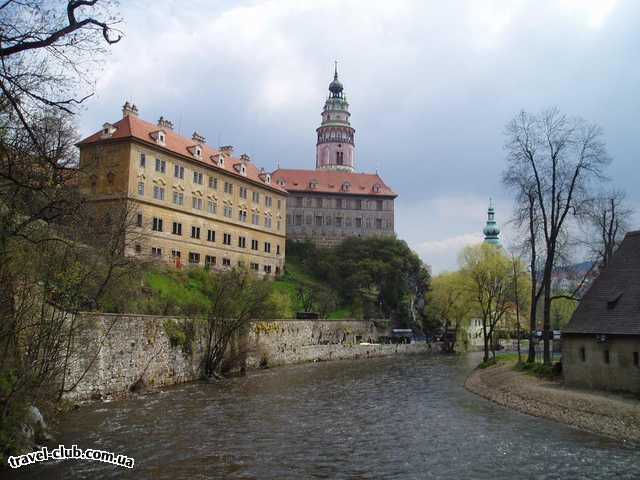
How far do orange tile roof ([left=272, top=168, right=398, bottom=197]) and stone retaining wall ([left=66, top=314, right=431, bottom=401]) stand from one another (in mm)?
44825

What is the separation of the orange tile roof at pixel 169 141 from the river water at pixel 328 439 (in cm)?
2808

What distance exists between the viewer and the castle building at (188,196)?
47.8m

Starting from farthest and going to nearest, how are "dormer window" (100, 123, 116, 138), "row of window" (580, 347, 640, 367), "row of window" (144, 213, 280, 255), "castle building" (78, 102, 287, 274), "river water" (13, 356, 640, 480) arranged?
"row of window" (144, 213, 280, 255)
"dormer window" (100, 123, 116, 138)
"castle building" (78, 102, 287, 274)
"row of window" (580, 347, 640, 367)
"river water" (13, 356, 640, 480)

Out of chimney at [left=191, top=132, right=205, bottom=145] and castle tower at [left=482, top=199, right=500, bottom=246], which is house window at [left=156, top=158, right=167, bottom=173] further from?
castle tower at [left=482, top=199, right=500, bottom=246]

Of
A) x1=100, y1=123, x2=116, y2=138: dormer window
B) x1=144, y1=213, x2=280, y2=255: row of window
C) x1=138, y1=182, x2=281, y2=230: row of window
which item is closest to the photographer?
x1=100, y1=123, x2=116, y2=138: dormer window

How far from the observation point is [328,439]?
689 inches

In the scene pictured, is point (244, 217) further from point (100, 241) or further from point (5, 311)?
point (5, 311)

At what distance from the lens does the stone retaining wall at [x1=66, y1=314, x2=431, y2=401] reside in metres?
23.0

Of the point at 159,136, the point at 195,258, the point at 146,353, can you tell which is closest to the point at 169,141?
the point at 159,136

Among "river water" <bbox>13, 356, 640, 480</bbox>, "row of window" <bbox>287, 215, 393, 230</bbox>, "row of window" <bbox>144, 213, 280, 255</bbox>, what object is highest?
"row of window" <bbox>287, 215, 393, 230</bbox>

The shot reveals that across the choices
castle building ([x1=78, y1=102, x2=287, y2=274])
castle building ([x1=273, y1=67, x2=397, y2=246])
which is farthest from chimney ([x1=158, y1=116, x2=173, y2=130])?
castle building ([x1=273, y1=67, x2=397, y2=246])

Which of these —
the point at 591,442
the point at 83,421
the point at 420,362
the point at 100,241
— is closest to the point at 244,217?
the point at 420,362

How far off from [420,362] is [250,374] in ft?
62.6

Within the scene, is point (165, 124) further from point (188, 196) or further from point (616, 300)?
point (616, 300)
